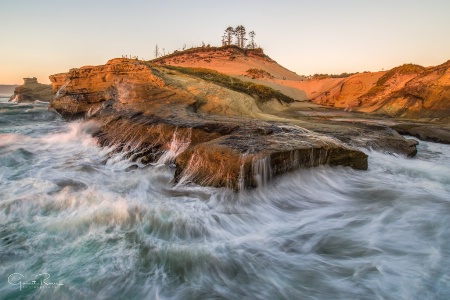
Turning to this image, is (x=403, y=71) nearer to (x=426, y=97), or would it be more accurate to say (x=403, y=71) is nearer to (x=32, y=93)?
(x=426, y=97)

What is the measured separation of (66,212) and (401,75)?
1807 centimetres

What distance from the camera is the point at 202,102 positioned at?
8766 mm

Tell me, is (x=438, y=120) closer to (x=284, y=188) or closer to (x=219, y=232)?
(x=284, y=188)

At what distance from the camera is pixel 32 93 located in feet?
98.0

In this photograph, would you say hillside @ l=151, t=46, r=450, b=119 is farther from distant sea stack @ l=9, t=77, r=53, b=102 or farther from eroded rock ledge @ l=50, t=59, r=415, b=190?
distant sea stack @ l=9, t=77, r=53, b=102

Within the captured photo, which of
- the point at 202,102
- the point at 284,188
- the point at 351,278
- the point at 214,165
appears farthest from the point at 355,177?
the point at 202,102

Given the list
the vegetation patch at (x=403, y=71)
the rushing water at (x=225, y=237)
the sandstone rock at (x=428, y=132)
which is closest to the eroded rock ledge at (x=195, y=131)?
the rushing water at (x=225, y=237)

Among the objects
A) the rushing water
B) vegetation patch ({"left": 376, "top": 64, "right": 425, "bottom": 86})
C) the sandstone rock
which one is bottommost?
the rushing water

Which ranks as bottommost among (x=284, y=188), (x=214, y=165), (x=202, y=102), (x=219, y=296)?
(x=219, y=296)

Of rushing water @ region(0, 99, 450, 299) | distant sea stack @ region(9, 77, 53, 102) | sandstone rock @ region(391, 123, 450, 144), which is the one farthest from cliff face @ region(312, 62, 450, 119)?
distant sea stack @ region(9, 77, 53, 102)

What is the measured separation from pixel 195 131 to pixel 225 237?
3.07m

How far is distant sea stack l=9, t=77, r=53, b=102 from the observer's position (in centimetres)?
2906

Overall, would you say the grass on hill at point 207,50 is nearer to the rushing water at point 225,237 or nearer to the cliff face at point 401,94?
the cliff face at point 401,94

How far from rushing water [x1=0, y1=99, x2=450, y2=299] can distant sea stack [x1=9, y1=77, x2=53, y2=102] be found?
2897 centimetres
